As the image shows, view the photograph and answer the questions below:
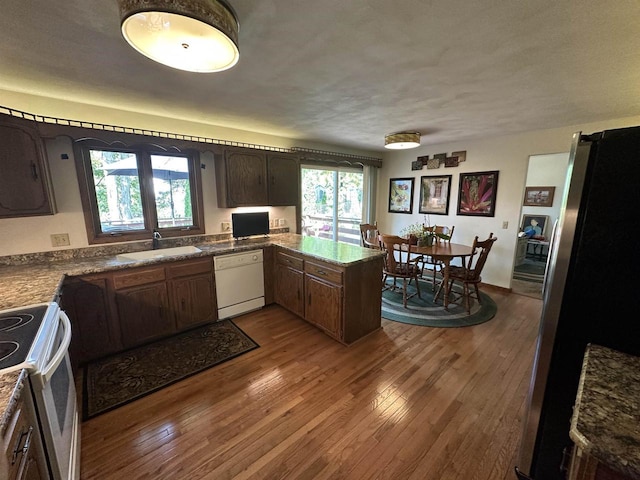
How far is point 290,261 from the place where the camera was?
125 inches

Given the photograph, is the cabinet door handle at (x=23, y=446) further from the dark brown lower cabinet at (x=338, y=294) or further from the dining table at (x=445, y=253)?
the dining table at (x=445, y=253)

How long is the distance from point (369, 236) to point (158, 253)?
10.9 feet

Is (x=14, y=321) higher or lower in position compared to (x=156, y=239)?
lower

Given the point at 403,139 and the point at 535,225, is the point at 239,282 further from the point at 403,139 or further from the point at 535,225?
the point at 535,225

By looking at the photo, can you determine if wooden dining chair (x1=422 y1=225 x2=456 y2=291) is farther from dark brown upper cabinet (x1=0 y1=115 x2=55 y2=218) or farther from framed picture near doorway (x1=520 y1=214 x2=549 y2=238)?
dark brown upper cabinet (x1=0 y1=115 x2=55 y2=218)

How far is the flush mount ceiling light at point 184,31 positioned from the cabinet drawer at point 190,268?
196cm

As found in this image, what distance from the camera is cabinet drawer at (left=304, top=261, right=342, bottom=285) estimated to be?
2.58m

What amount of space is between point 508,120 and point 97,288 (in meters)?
4.69

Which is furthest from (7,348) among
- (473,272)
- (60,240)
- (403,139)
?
(473,272)

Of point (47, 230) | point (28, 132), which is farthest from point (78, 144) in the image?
point (47, 230)

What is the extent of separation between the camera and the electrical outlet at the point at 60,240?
8.27ft

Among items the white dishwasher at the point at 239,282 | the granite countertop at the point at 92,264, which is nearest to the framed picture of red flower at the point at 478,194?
the granite countertop at the point at 92,264

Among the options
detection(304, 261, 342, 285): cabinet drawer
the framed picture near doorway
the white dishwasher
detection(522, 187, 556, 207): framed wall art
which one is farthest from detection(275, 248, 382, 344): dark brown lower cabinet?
detection(522, 187, 556, 207): framed wall art

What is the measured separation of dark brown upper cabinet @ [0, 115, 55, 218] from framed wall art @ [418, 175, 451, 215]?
5127 mm
